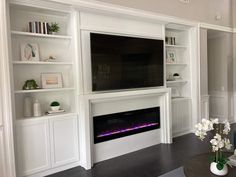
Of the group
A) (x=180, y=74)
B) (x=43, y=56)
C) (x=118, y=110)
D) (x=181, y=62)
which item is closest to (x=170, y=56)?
(x=181, y=62)

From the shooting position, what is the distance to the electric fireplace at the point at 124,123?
12.2ft

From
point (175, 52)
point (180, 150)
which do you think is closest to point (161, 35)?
point (175, 52)

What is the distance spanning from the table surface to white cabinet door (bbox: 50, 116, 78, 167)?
75.6 inches

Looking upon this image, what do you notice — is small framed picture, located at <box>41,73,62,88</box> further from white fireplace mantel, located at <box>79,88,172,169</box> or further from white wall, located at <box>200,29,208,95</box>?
white wall, located at <box>200,29,208,95</box>

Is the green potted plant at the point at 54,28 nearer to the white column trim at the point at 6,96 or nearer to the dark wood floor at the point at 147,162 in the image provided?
the white column trim at the point at 6,96

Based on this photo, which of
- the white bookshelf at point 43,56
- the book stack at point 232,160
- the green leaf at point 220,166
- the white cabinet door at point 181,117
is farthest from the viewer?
the white cabinet door at point 181,117

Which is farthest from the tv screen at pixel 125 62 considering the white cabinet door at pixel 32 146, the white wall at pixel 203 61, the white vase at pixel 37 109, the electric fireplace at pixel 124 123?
the white wall at pixel 203 61

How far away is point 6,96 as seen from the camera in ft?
9.14

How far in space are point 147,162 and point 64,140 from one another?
1456 mm

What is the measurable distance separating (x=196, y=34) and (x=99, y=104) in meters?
3.13

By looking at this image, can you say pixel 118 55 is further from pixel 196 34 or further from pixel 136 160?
pixel 196 34

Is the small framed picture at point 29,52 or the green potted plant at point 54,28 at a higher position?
the green potted plant at point 54,28

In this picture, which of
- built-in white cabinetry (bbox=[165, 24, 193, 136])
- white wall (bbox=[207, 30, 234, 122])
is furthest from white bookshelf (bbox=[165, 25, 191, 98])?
white wall (bbox=[207, 30, 234, 122])

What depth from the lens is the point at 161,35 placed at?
4.49 metres
